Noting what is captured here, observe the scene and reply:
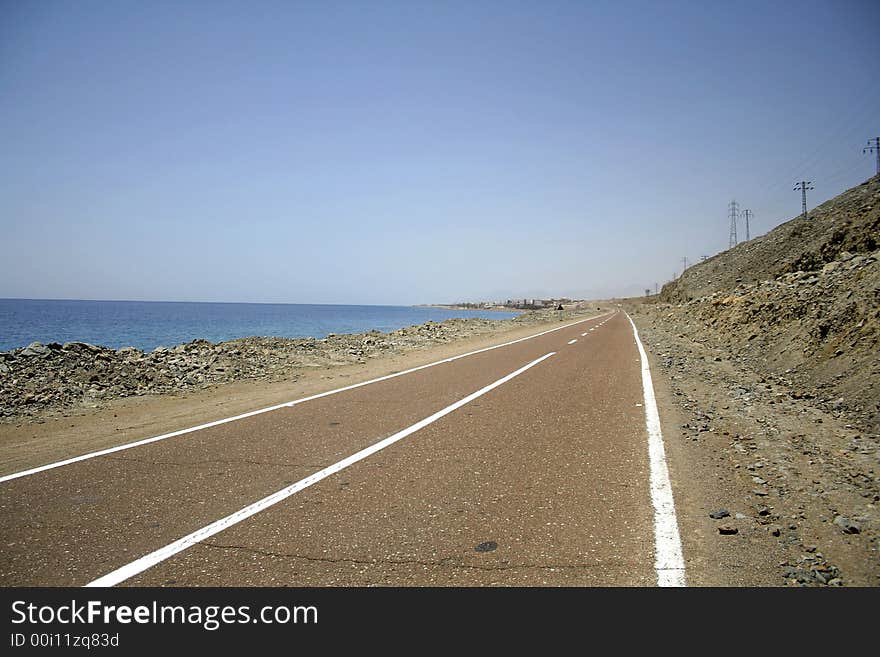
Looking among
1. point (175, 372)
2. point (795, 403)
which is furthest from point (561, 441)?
point (175, 372)

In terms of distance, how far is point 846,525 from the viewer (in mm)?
3895

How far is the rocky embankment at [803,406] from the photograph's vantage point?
3842 millimetres

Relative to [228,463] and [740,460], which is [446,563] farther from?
[740,460]

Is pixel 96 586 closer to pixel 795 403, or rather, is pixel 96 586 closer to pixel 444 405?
pixel 444 405

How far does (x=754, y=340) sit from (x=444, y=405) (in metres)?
9.98

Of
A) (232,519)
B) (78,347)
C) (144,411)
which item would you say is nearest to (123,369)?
(78,347)

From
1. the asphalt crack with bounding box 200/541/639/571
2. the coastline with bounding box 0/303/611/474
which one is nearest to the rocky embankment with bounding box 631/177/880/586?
the asphalt crack with bounding box 200/541/639/571

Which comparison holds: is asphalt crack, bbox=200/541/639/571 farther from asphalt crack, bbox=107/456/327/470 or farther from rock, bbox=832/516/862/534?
asphalt crack, bbox=107/456/327/470

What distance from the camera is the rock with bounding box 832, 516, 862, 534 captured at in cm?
383

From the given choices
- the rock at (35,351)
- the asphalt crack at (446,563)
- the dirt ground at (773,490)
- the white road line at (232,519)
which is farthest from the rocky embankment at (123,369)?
the dirt ground at (773,490)

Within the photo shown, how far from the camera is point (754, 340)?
13906 mm

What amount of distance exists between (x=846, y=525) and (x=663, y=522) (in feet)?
4.51

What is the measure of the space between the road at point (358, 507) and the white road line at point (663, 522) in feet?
0.08
